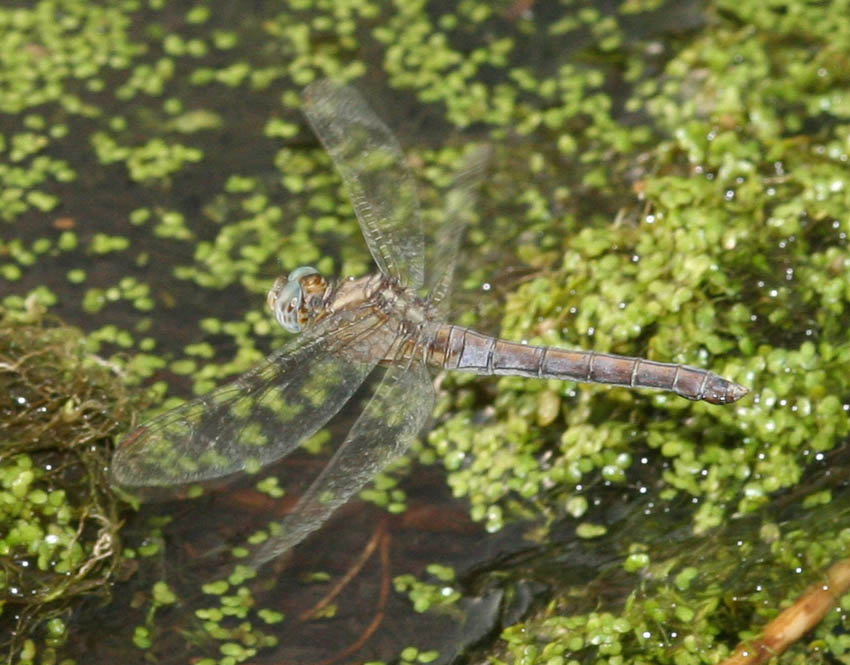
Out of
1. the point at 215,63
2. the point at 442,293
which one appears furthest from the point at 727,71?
the point at 215,63

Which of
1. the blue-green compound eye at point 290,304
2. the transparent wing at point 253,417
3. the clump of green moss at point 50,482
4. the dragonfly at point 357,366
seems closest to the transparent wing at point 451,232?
the dragonfly at point 357,366

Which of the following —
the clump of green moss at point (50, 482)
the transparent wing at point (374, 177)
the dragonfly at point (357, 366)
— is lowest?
the clump of green moss at point (50, 482)

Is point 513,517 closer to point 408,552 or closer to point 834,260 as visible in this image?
point 408,552

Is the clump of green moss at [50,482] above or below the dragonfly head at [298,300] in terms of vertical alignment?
below

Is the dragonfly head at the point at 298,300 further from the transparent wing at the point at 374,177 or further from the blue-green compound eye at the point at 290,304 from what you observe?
the transparent wing at the point at 374,177

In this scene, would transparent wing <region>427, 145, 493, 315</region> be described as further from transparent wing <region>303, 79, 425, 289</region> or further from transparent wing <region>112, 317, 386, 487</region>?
transparent wing <region>112, 317, 386, 487</region>
